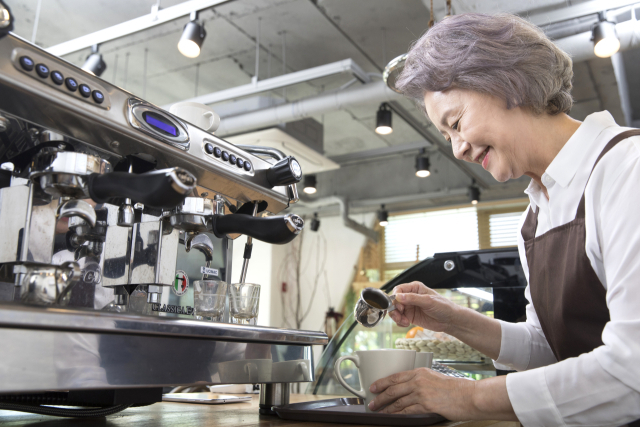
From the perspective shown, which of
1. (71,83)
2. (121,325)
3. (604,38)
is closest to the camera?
(121,325)

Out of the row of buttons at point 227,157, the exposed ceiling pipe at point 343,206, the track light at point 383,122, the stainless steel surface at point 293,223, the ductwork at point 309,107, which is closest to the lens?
the stainless steel surface at point 293,223

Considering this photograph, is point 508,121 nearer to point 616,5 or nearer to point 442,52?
point 442,52

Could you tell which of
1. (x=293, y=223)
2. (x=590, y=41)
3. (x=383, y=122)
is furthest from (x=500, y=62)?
(x=383, y=122)

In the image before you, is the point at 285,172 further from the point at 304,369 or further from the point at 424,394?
the point at 424,394

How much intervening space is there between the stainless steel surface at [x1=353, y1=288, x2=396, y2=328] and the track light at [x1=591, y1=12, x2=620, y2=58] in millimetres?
2450

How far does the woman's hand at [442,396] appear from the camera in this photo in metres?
0.74

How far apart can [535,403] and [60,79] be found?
0.74 m

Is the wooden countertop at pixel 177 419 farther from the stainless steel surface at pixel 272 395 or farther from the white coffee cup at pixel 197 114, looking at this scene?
the white coffee cup at pixel 197 114

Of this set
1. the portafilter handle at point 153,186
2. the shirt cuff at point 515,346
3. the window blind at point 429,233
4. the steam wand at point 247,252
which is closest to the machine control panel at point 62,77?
the portafilter handle at point 153,186

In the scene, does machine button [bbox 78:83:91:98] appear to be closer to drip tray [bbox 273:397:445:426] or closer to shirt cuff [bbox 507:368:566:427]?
drip tray [bbox 273:397:445:426]

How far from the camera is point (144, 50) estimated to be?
4371 millimetres

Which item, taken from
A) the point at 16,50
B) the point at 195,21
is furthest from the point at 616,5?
the point at 16,50

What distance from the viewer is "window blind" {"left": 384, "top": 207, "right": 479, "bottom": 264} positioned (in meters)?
6.80

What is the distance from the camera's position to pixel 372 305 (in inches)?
37.6
